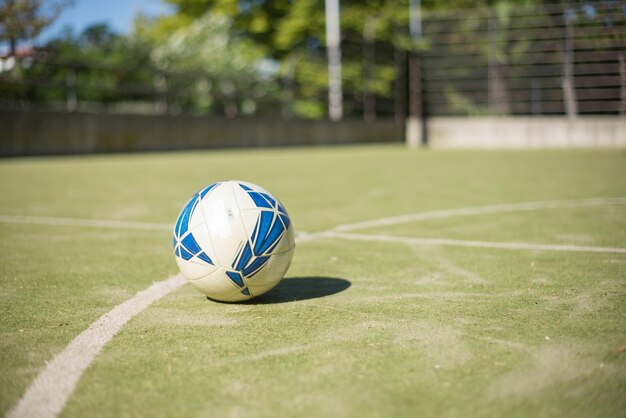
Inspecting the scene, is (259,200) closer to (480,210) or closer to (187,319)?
(187,319)

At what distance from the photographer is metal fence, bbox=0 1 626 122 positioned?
30.7m

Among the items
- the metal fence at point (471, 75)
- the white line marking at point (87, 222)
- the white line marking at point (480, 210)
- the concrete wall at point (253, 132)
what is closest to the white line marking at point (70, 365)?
the white line marking at point (87, 222)

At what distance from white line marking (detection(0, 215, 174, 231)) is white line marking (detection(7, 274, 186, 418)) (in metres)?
3.38

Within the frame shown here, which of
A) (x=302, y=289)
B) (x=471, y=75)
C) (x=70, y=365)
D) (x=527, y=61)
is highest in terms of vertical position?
(x=527, y=61)

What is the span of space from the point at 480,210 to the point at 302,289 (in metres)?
4.90

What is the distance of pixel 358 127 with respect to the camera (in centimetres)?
3366

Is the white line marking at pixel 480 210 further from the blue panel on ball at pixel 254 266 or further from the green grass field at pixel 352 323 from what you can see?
the blue panel on ball at pixel 254 266

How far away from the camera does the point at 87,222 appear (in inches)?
333

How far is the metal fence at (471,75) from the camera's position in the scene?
30703 mm

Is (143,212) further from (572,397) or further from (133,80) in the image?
(133,80)

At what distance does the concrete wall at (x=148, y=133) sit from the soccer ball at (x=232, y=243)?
16171 millimetres

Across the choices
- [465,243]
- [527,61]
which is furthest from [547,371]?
[527,61]

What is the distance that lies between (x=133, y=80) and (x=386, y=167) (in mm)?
13798

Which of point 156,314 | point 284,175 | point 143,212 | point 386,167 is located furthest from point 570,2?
point 156,314
